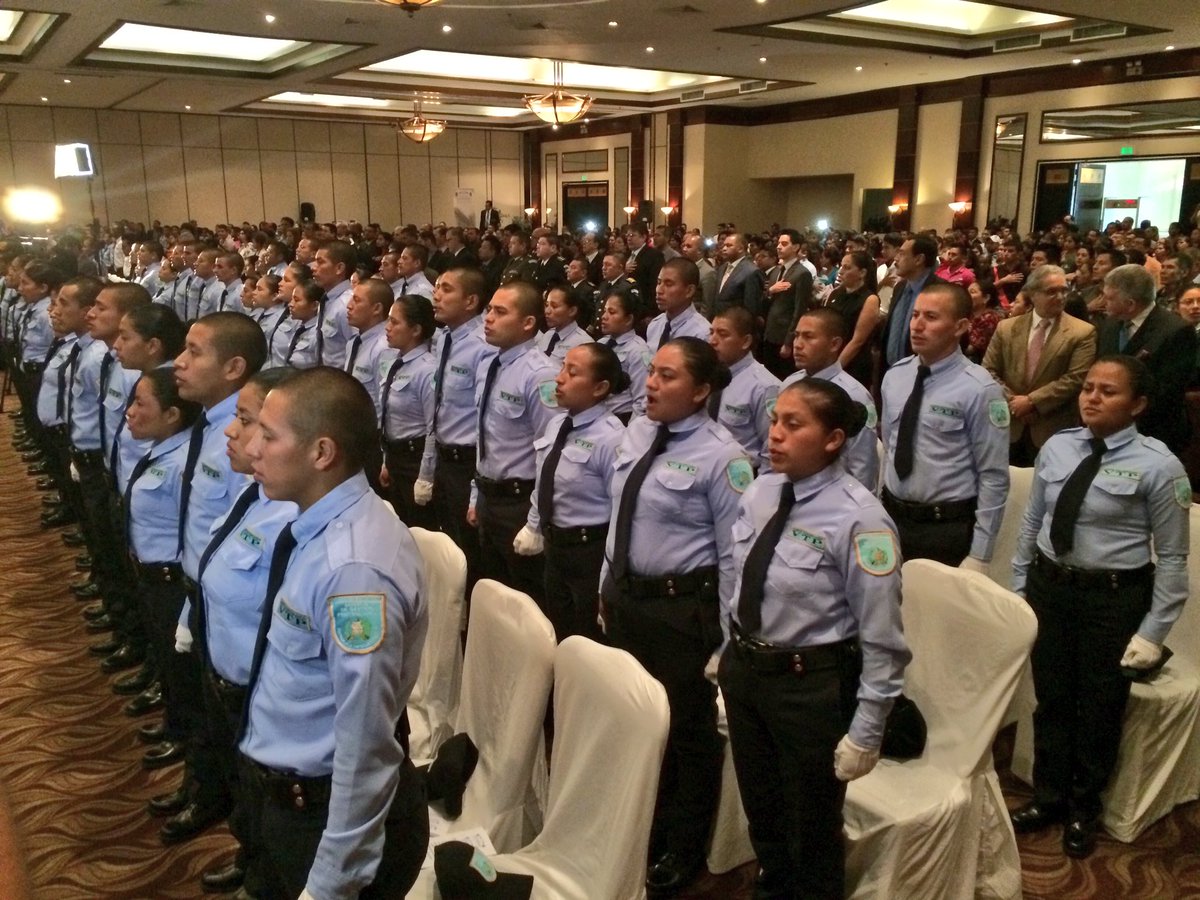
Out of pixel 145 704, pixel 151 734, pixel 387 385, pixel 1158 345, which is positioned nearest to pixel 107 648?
pixel 145 704

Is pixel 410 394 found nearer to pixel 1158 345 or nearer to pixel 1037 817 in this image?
pixel 1037 817

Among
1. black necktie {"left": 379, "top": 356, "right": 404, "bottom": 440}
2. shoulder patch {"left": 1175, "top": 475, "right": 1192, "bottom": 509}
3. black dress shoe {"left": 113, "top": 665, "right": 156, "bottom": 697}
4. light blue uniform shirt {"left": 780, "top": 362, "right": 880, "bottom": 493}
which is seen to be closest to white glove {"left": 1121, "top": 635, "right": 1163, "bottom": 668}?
shoulder patch {"left": 1175, "top": 475, "right": 1192, "bottom": 509}

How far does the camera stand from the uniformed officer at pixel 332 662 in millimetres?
1553

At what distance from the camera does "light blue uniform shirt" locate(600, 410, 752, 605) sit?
2539mm

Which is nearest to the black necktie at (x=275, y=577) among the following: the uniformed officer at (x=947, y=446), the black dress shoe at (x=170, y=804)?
the black dress shoe at (x=170, y=804)

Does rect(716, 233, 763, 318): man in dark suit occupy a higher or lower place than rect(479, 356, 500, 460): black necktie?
higher

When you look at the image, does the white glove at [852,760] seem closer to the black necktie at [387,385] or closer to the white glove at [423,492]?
the white glove at [423,492]

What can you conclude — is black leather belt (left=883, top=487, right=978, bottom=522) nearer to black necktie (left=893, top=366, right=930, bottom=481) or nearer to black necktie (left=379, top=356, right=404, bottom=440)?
black necktie (left=893, top=366, right=930, bottom=481)

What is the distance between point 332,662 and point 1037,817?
2.29 meters

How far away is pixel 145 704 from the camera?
3.62m

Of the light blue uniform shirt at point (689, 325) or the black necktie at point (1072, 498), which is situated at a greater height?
the light blue uniform shirt at point (689, 325)

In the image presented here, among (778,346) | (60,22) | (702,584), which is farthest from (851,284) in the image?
(60,22)

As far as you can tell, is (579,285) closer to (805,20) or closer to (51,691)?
(805,20)

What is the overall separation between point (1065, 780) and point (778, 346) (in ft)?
17.2
